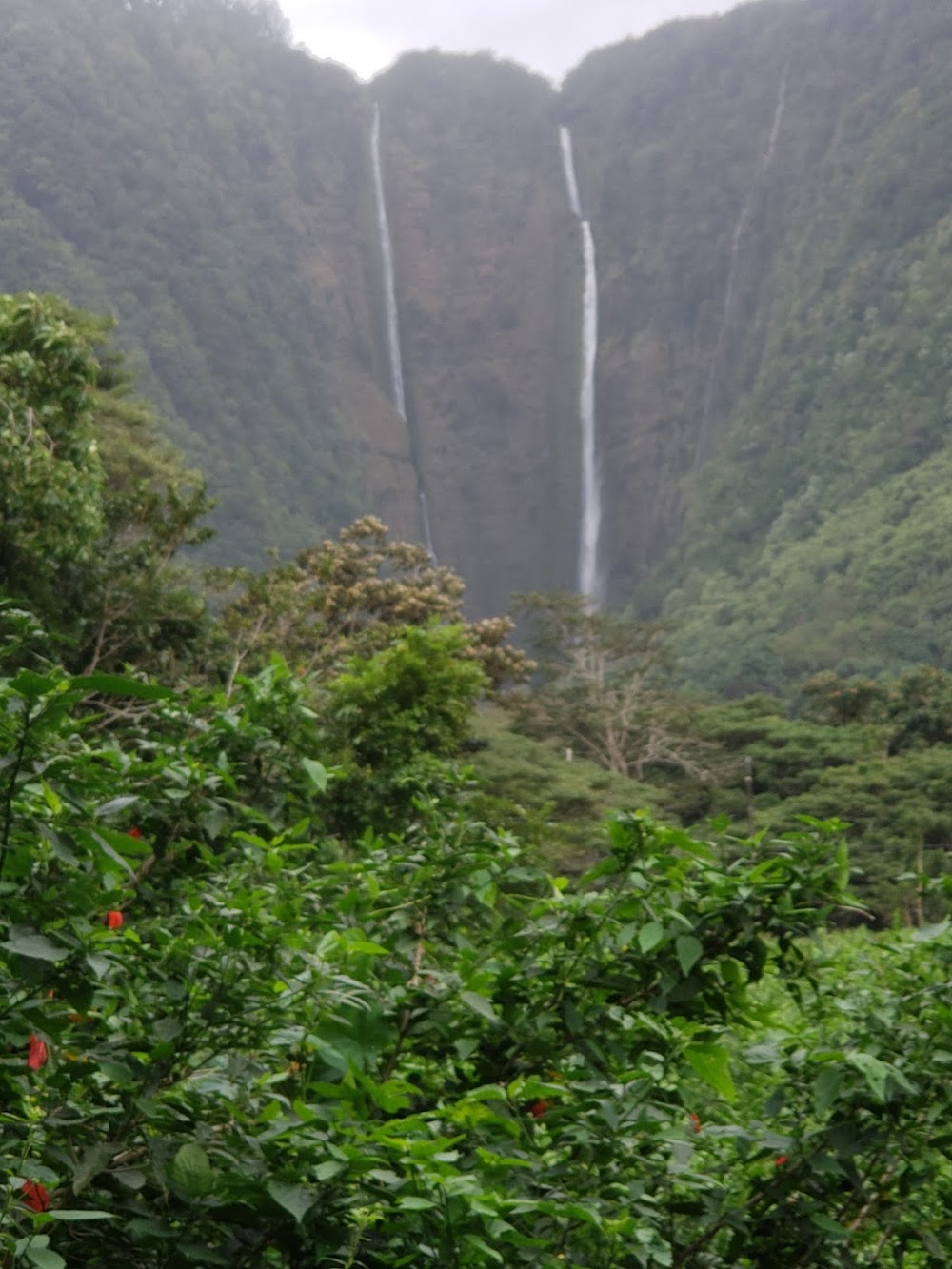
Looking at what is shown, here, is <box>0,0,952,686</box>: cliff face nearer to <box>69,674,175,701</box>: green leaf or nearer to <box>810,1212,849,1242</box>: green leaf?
<box>810,1212,849,1242</box>: green leaf

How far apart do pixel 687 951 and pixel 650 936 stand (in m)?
0.06

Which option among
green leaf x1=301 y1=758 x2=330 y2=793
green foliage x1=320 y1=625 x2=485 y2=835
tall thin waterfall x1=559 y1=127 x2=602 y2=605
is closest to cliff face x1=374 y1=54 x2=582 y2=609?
tall thin waterfall x1=559 y1=127 x2=602 y2=605

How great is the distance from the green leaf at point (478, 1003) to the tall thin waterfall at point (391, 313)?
53.6 m

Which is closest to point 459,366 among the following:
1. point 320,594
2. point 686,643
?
point 686,643

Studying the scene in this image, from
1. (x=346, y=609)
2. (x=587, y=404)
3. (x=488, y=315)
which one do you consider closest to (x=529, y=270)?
(x=488, y=315)

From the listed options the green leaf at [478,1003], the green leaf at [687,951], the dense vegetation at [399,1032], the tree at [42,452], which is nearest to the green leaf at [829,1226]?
the dense vegetation at [399,1032]

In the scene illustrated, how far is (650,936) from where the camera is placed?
145 centimetres

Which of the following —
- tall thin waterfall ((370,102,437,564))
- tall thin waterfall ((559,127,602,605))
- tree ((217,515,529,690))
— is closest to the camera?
tree ((217,515,529,690))

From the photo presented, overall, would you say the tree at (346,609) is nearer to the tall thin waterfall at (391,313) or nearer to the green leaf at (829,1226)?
the green leaf at (829,1226)

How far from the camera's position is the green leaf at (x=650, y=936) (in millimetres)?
1436

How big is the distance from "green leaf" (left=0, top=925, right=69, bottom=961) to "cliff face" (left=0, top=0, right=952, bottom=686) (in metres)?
37.3

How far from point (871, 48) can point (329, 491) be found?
2787 cm

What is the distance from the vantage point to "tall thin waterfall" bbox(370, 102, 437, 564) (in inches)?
2285

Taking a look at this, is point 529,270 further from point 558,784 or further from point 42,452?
point 42,452
